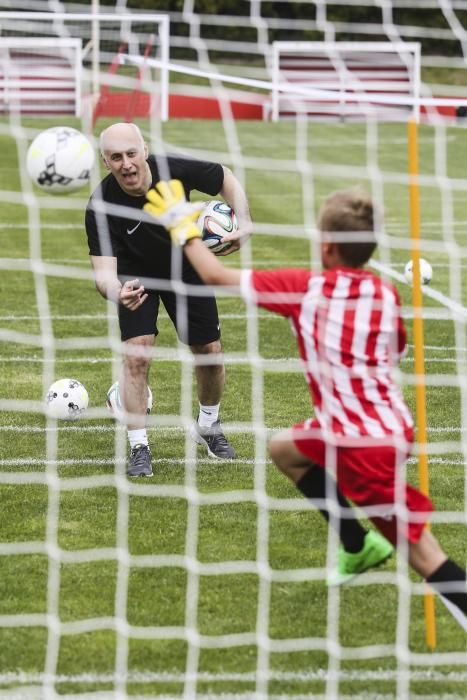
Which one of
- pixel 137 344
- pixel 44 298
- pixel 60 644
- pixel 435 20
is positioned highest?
pixel 435 20

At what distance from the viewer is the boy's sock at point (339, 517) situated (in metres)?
5.07

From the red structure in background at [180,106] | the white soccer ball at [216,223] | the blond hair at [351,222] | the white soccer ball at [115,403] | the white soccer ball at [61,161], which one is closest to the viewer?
the blond hair at [351,222]

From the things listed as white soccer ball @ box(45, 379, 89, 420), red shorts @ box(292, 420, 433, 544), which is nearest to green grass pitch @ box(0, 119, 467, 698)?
white soccer ball @ box(45, 379, 89, 420)

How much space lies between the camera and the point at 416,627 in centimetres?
506

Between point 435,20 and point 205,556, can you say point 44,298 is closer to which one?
point 205,556

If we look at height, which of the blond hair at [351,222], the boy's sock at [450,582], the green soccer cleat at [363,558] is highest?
the blond hair at [351,222]

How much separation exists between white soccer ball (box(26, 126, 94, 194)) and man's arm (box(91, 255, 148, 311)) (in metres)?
1.89

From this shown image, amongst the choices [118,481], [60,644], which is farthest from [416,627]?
[118,481]

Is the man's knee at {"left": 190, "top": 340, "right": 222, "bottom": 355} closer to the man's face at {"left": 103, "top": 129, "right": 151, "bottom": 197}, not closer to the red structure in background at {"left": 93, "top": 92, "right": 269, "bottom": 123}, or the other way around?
the man's face at {"left": 103, "top": 129, "right": 151, "bottom": 197}

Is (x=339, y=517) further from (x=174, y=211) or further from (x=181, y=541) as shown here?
(x=174, y=211)

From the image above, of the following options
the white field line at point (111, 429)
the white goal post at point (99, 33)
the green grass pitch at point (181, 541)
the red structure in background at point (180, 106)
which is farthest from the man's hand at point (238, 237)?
the white goal post at point (99, 33)

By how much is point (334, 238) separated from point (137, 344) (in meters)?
2.57

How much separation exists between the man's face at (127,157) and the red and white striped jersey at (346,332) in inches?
83.2

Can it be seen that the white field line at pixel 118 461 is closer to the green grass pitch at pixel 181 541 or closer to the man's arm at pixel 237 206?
the green grass pitch at pixel 181 541
